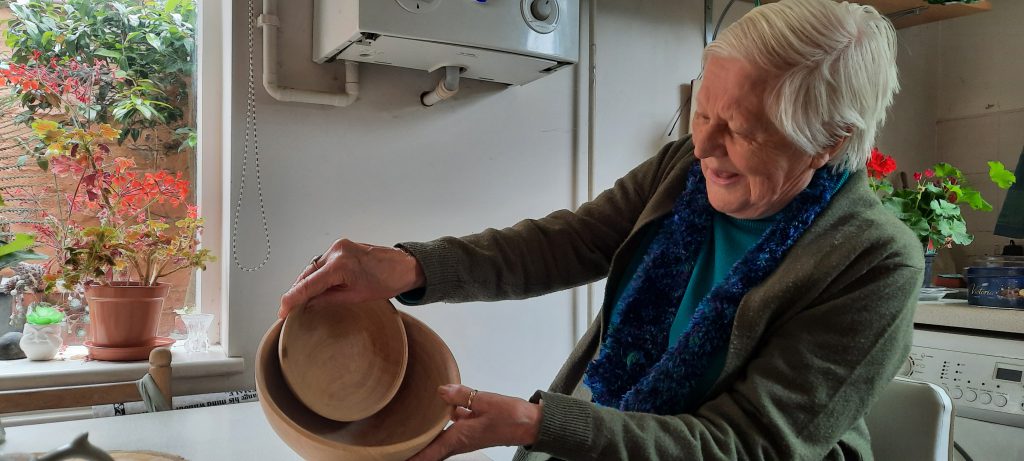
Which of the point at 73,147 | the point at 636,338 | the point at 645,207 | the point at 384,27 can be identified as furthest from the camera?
the point at 73,147

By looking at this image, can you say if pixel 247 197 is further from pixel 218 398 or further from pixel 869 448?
pixel 869 448

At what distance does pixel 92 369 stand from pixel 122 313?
13 cm

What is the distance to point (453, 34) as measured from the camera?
155 cm

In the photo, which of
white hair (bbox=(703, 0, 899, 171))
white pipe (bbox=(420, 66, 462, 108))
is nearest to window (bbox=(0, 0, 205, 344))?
white pipe (bbox=(420, 66, 462, 108))

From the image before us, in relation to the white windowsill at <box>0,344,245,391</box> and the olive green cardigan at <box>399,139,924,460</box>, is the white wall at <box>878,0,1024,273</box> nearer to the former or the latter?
the olive green cardigan at <box>399,139,924,460</box>

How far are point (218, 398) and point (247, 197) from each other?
1.46 ft

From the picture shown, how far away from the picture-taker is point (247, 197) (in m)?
1.64

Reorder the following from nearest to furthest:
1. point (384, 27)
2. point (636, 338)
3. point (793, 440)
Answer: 1. point (793, 440)
2. point (636, 338)
3. point (384, 27)

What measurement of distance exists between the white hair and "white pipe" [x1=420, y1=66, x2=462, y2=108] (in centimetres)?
85

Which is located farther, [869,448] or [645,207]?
[645,207]

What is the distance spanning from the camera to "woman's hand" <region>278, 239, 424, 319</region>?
37.3 inches

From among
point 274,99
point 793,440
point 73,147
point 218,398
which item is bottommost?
point 218,398

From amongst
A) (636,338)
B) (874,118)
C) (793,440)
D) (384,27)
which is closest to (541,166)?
(384,27)

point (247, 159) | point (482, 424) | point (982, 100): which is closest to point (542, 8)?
point (247, 159)
